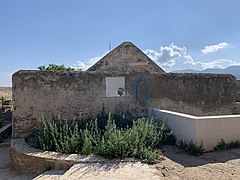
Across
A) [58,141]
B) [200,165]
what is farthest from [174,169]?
[58,141]

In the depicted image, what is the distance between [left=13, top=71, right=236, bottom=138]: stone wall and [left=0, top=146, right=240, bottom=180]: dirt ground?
2.87m

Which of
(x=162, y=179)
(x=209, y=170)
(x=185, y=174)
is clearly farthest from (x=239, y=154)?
(x=162, y=179)

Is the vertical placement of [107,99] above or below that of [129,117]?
above

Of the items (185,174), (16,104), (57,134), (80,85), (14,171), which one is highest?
(80,85)

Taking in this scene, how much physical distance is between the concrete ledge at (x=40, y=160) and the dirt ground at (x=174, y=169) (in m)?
0.26

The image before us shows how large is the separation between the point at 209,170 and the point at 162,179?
1228mm

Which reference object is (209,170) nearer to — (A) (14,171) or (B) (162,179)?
(B) (162,179)

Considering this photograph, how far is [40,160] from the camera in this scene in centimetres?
642

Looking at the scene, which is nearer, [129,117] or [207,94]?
[129,117]

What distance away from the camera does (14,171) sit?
7.33 m

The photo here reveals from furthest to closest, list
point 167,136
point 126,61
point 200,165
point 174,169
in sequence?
point 126,61, point 167,136, point 200,165, point 174,169

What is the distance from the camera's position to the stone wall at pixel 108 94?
8727 mm

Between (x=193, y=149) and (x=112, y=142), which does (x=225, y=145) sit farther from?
(x=112, y=142)

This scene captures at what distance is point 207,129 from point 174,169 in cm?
185
